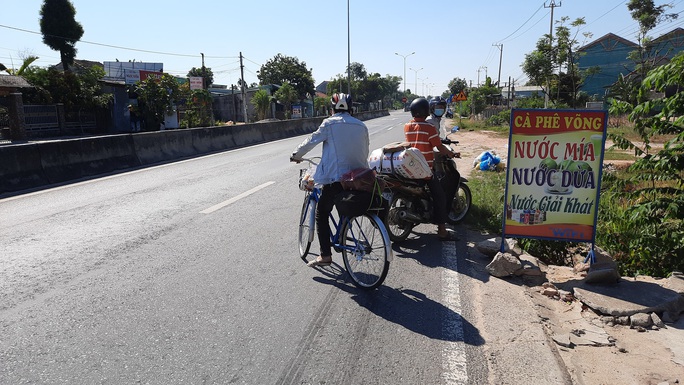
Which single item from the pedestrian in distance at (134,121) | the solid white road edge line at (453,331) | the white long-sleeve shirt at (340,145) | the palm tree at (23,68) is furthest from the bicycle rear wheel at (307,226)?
the palm tree at (23,68)

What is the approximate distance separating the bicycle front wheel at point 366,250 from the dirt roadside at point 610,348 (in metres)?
1.35

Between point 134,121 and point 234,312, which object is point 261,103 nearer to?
point 134,121

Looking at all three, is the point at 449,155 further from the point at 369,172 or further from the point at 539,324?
the point at 539,324

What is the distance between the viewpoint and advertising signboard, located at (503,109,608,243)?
4.91 m

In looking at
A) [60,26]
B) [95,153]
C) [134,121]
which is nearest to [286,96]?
[60,26]

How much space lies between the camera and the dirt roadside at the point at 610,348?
318 centimetres

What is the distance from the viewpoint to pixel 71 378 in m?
3.04

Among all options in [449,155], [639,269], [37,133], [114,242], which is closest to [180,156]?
[114,242]

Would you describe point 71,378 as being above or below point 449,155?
below

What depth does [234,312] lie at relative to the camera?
4012 mm

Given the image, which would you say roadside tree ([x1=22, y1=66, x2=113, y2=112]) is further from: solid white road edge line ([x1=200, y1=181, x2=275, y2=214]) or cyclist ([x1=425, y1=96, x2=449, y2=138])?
cyclist ([x1=425, y1=96, x2=449, y2=138])

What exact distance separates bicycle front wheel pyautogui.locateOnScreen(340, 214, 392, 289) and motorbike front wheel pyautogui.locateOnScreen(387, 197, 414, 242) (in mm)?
1402

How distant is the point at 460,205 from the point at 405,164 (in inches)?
67.3

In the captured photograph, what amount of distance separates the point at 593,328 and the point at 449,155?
3222 mm
